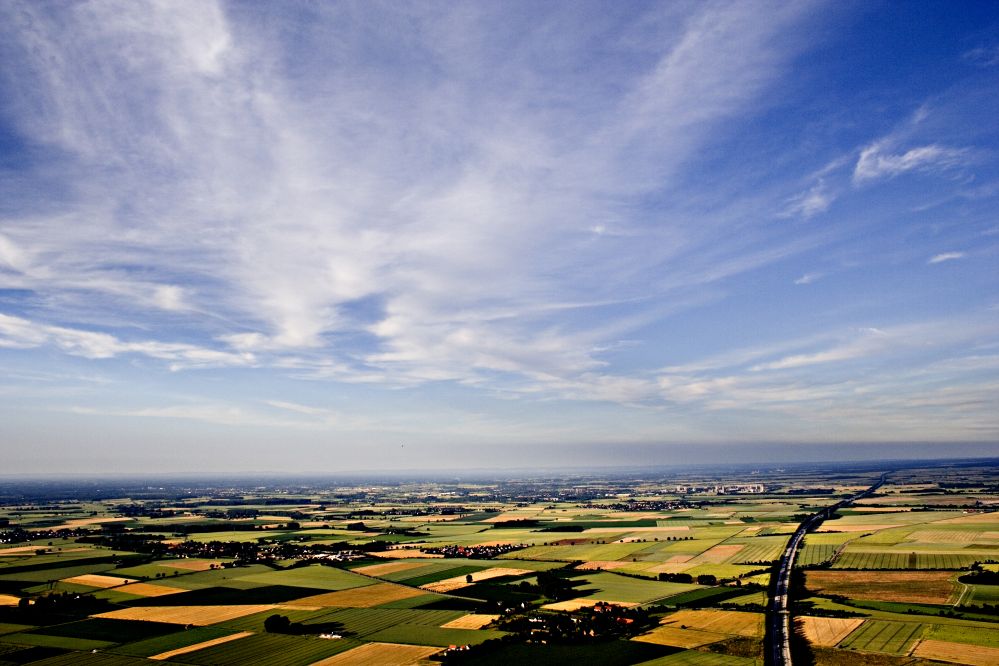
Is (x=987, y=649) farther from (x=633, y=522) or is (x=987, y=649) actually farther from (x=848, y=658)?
(x=633, y=522)

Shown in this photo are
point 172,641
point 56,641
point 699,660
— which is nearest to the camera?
point 699,660

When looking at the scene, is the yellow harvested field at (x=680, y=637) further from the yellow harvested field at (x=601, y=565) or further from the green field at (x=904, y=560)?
the green field at (x=904, y=560)

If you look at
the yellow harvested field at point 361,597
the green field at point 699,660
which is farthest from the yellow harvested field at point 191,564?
the green field at point 699,660

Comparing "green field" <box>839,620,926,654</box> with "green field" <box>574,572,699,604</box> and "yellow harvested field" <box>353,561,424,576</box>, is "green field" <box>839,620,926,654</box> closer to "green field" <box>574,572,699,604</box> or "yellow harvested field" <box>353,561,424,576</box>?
"green field" <box>574,572,699,604</box>

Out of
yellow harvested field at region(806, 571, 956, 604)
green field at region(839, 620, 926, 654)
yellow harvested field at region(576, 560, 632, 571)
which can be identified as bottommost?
yellow harvested field at region(576, 560, 632, 571)

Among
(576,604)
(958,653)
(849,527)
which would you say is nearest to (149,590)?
(576,604)

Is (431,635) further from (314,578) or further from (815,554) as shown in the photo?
(815,554)

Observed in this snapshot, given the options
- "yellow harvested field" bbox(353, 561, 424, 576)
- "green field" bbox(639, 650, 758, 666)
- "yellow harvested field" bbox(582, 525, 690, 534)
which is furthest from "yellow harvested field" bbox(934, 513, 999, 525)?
"green field" bbox(639, 650, 758, 666)
